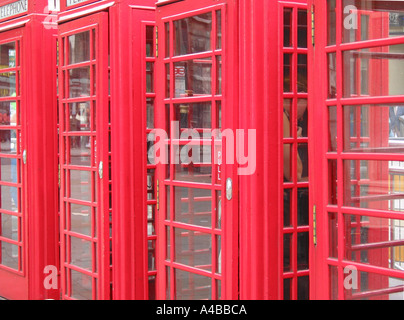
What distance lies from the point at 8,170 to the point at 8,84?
0.76 metres

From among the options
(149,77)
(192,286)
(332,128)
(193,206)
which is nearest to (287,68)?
(332,128)

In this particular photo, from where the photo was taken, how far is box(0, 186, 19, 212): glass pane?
5735 millimetres

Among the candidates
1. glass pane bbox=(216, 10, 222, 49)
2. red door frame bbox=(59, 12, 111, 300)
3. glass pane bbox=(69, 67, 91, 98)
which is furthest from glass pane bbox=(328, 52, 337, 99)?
glass pane bbox=(69, 67, 91, 98)

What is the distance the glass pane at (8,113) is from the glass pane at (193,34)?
2.27 metres

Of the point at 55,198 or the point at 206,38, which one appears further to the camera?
the point at 55,198

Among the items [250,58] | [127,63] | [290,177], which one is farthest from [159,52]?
[290,177]

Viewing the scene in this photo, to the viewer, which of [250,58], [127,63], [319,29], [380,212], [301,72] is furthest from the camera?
[127,63]

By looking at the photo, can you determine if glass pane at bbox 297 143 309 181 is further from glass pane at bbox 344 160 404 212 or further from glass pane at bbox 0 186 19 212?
glass pane at bbox 0 186 19 212

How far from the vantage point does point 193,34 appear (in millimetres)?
3787

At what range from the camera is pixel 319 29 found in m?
3.19

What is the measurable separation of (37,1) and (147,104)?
156 centimetres

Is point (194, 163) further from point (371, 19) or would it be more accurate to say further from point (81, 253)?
point (81, 253)

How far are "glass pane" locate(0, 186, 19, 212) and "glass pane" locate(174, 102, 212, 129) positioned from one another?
7.71 feet

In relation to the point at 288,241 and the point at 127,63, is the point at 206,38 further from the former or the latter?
the point at 288,241
